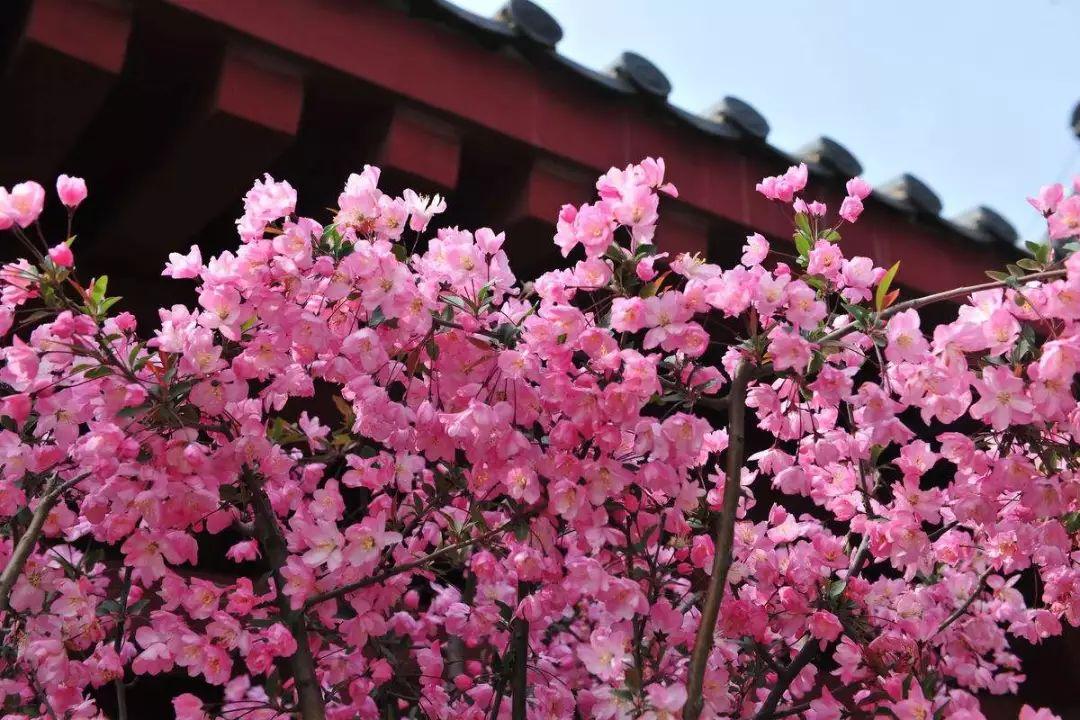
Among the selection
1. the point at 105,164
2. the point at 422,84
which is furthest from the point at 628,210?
the point at 105,164

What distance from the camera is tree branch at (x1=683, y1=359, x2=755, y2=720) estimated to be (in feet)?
4.88

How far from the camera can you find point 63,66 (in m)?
2.10

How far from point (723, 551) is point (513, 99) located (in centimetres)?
139

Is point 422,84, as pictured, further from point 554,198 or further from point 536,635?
point 536,635

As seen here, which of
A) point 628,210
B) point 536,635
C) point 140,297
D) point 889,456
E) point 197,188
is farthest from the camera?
point 889,456

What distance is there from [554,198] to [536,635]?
1125 millimetres

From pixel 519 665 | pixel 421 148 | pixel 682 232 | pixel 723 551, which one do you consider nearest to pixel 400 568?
pixel 519 665

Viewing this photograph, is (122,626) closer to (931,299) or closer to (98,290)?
(98,290)

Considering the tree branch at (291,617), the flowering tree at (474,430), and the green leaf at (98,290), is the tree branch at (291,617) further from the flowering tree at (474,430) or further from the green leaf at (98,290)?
the green leaf at (98,290)

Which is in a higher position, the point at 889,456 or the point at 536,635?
the point at 889,456

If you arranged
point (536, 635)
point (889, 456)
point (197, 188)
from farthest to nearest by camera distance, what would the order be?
point (889, 456) → point (536, 635) → point (197, 188)

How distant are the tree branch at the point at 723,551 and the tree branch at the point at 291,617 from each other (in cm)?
56

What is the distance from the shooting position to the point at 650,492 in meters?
1.86

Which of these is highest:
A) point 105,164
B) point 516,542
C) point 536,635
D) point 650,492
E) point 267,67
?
point 267,67
